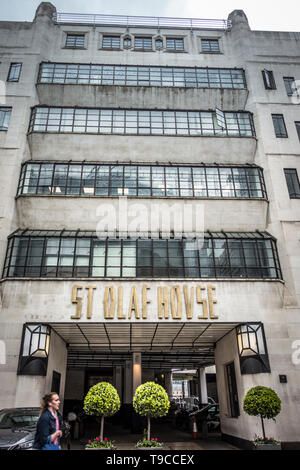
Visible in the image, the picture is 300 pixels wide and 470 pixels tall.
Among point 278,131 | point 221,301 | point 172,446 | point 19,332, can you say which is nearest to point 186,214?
point 221,301

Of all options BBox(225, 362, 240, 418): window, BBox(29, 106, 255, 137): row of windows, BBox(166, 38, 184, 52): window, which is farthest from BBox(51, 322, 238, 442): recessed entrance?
BBox(166, 38, 184, 52): window

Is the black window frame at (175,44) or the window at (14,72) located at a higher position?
the black window frame at (175,44)

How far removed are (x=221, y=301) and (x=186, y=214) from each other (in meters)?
5.69

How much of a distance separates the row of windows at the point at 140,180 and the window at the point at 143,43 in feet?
40.4

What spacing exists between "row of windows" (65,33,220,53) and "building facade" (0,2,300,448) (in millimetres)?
149

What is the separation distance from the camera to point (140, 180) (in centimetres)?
1978

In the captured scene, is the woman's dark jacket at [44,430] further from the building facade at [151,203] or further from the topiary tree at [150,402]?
the building facade at [151,203]

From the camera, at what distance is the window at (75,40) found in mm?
25141

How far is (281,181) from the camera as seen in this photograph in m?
19.4

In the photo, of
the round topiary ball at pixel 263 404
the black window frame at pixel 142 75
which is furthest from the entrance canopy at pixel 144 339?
the black window frame at pixel 142 75

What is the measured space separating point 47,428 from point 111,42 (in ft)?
91.7

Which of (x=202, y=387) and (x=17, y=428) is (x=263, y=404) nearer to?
(x=17, y=428)

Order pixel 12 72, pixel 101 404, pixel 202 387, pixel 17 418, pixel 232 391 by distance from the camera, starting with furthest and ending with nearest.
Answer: pixel 202 387 → pixel 12 72 → pixel 232 391 → pixel 101 404 → pixel 17 418

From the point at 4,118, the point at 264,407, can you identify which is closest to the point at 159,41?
the point at 4,118
